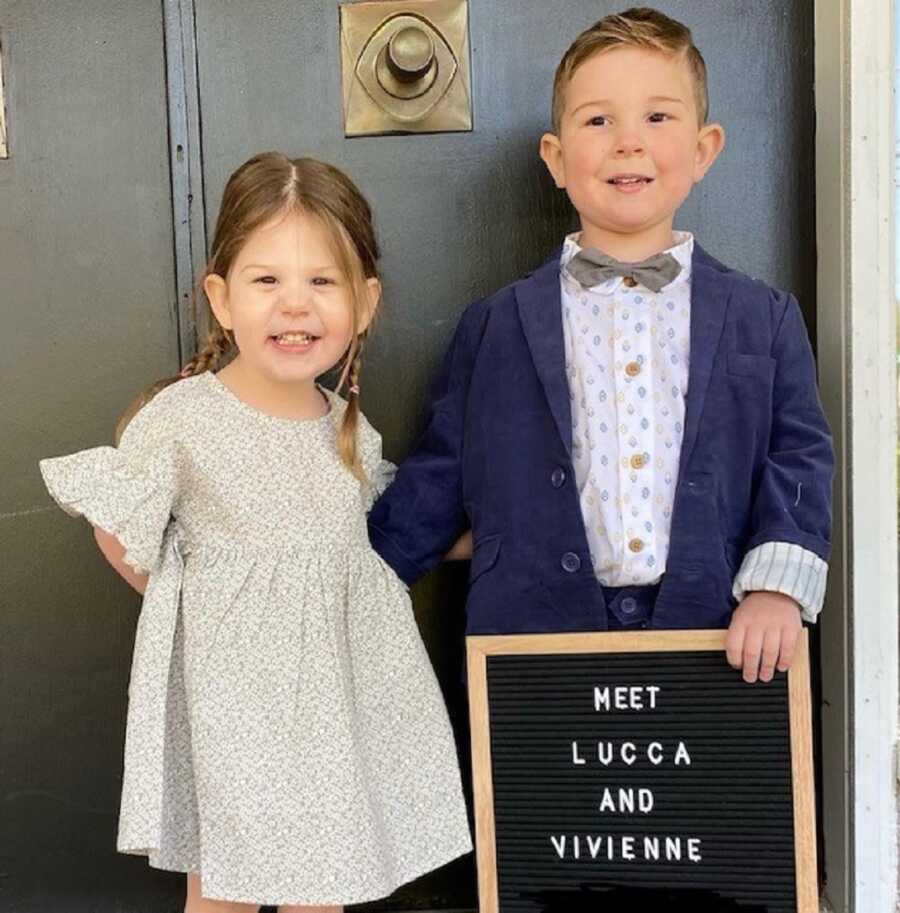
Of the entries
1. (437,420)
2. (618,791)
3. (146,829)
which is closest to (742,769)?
(618,791)

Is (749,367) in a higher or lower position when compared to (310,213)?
lower

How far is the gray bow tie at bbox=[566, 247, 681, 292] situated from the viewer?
161 centimetres

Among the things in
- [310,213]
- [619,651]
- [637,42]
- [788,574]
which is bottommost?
[619,651]

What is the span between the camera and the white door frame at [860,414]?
5.72 ft

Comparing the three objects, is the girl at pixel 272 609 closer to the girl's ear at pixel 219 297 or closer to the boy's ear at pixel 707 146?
the girl's ear at pixel 219 297

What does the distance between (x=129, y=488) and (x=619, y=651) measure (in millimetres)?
671

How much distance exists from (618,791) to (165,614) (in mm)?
643

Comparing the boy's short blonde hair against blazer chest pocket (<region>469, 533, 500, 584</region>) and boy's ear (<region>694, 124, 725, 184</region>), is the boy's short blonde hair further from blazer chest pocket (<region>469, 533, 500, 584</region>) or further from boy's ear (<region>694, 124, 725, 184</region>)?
blazer chest pocket (<region>469, 533, 500, 584</region>)

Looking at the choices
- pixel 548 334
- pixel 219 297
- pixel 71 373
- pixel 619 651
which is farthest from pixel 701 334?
pixel 71 373

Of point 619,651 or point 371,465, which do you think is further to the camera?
point 371,465

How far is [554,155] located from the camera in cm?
170

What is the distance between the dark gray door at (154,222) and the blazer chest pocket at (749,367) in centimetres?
36

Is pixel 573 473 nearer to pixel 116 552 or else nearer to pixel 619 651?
pixel 619 651

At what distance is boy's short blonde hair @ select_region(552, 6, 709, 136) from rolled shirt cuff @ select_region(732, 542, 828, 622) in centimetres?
62
